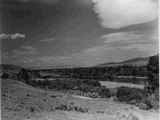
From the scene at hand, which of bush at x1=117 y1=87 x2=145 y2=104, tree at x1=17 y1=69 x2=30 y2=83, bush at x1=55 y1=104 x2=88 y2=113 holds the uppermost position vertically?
tree at x1=17 y1=69 x2=30 y2=83

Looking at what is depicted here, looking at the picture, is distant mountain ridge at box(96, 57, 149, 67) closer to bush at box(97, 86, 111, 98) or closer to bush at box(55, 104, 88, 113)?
bush at box(97, 86, 111, 98)

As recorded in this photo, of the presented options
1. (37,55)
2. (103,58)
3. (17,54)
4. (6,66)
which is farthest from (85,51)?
(6,66)

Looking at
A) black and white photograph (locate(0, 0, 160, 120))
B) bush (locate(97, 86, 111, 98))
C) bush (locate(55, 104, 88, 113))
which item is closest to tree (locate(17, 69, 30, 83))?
black and white photograph (locate(0, 0, 160, 120))

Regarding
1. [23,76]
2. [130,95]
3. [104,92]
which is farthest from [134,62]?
[23,76]

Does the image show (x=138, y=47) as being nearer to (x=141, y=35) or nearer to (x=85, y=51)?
(x=141, y=35)

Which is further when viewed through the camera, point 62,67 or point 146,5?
point 62,67

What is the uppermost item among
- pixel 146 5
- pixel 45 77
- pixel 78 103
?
pixel 146 5
